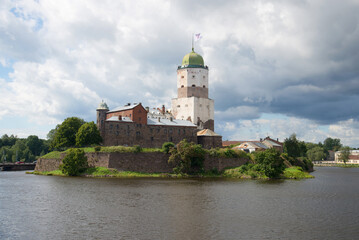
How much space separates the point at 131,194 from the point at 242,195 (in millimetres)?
11730

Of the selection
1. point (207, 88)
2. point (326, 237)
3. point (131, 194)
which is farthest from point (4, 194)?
point (207, 88)

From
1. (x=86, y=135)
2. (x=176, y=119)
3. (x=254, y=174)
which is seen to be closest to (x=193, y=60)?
(x=176, y=119)

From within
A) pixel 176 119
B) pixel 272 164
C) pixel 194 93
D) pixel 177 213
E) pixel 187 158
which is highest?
pixel 194 93

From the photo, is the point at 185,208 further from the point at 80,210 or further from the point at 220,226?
the point at 80,210

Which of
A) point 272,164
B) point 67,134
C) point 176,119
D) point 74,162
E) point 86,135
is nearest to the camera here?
point 272,164

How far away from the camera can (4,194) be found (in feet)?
Answer: 128

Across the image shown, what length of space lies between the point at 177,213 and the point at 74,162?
119ft

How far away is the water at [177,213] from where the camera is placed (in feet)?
74.9

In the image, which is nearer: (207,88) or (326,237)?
(326,237)


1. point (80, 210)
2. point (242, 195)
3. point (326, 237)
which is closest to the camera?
point (326, 237)

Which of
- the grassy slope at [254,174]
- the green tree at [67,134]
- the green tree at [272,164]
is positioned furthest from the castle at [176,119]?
the green tree at [272,164]

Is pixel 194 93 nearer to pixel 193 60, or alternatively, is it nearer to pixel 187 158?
pixel 193 60

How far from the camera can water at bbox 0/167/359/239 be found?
74.9ft

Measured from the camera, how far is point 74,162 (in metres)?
60.5
